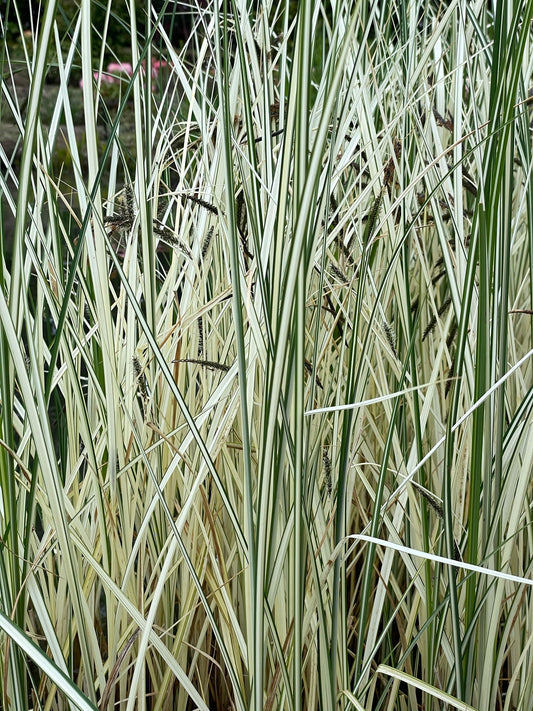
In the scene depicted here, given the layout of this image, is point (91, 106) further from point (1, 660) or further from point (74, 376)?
point (1, 660)

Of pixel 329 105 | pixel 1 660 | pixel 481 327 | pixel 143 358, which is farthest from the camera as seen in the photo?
pixel 143 358

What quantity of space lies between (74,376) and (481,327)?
0.37 meters

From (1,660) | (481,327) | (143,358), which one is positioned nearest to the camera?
(481,327)

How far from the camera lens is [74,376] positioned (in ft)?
2.24

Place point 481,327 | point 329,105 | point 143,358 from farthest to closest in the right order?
point 143,358, point 481,327, point 329,105

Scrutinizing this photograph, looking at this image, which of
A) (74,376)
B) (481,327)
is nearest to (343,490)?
(481,327)

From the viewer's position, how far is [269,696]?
24.5 inches

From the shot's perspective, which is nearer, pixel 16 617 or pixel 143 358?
pixel 16 617

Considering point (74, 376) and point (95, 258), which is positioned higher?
point (95, 258)

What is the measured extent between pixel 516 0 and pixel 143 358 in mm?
501

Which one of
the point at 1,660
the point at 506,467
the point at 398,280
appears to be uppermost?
the point at 398,280

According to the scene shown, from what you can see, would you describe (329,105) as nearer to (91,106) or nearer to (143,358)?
(91,106)

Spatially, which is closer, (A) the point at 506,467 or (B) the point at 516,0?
(B) the point at 516,0

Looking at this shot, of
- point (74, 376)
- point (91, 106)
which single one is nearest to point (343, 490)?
point (74, 376)
